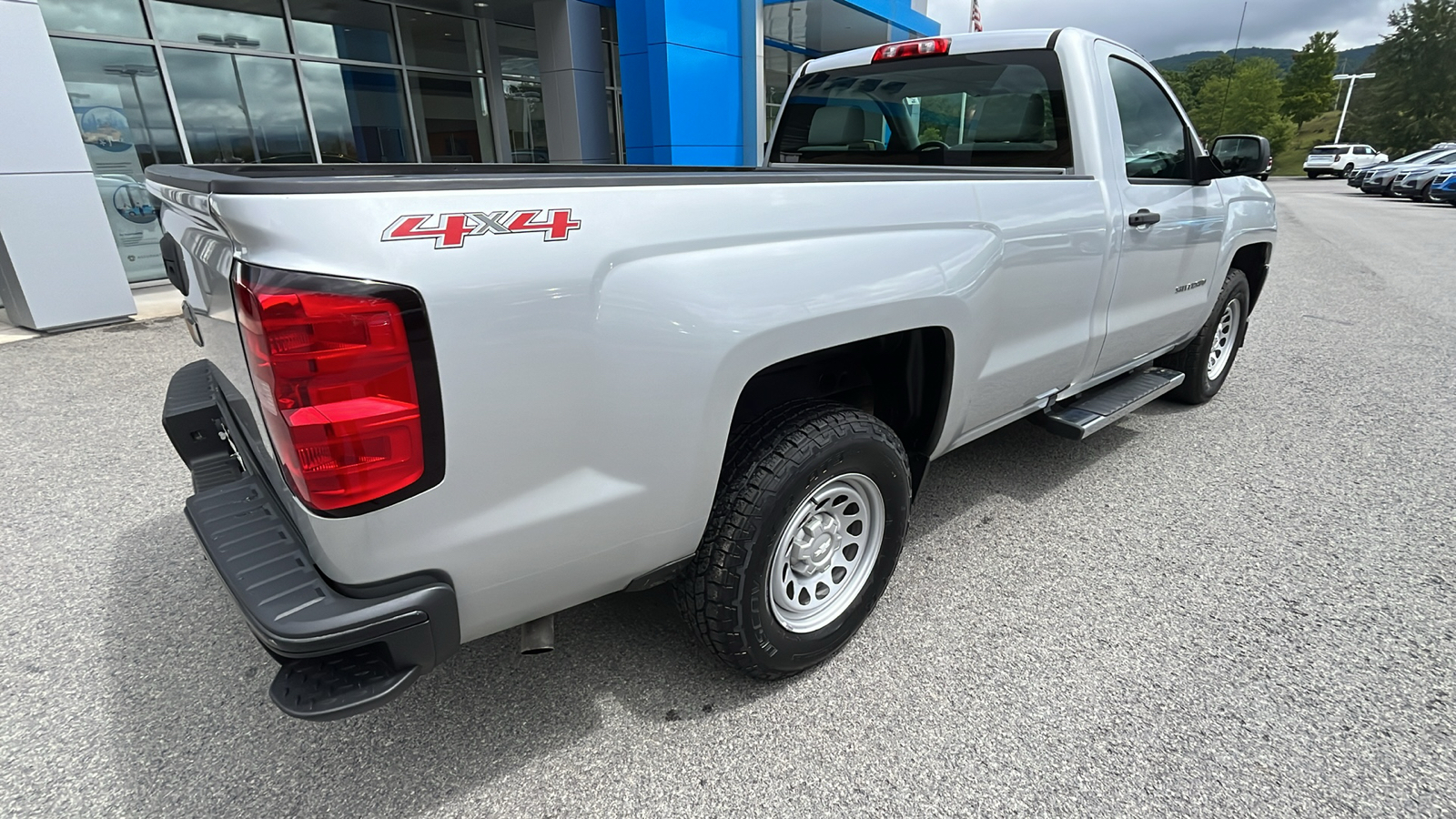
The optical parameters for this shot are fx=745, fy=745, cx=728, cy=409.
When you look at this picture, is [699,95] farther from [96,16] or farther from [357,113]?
[96,16]

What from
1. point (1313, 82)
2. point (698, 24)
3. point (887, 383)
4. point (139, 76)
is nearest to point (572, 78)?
point (698, 24)

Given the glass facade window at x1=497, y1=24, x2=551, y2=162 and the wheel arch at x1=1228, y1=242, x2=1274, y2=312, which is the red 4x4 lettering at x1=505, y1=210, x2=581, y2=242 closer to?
the wheel arch at x1=1228, y1=242, x2=1274, y2=312

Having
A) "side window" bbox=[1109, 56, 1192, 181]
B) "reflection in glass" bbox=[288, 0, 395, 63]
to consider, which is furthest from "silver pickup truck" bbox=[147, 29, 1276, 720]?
"reflection in glass" bbox=[288, 0, 395, 63]

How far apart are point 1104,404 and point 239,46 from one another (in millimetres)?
10814

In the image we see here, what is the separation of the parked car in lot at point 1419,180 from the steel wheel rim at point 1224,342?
24.0 m

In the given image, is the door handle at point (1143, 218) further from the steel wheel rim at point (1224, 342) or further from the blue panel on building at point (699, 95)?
the blue panel on building at point (699, 95)

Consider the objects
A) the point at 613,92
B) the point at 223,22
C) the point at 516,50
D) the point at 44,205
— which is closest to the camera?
the point at 44,205

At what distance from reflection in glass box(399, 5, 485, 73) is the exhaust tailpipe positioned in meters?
11.5

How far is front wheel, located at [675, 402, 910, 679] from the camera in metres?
2.01

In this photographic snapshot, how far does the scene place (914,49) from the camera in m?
3.56

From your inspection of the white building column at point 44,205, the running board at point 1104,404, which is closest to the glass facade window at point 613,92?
the white building column at point 44,205

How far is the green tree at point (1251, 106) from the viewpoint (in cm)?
6362

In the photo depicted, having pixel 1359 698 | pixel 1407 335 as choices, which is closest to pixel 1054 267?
pixel 1359 698

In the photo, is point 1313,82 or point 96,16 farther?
point 1313,82
